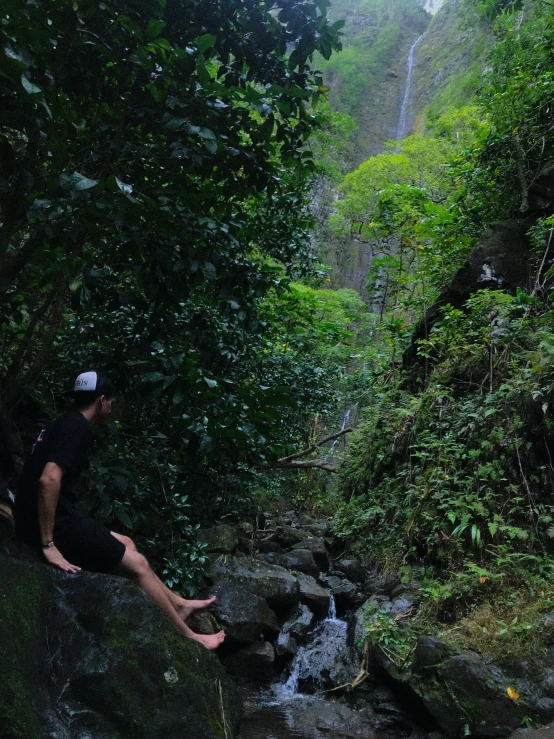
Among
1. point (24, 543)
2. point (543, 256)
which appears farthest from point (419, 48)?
point (24, 543)

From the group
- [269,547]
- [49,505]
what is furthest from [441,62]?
[49,505]

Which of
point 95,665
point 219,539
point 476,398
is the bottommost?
point 95,665

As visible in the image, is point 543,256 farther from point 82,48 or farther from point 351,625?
point 82,48

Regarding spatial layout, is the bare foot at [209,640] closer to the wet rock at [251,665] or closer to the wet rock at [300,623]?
the wet rock at [251,665]

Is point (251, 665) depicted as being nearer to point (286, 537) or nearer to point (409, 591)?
point (409, 591)

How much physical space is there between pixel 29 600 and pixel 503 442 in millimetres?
5072

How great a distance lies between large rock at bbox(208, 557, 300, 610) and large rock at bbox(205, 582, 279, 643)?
0.12m

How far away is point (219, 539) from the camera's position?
7.70 metres

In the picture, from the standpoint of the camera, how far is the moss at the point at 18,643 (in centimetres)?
220

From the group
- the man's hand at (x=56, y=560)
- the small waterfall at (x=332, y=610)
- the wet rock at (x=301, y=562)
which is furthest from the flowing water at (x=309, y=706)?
the man's hand at (x=56, y=560)

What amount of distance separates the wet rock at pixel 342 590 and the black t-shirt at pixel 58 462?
18.3ft

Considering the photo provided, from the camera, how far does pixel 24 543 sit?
306cm

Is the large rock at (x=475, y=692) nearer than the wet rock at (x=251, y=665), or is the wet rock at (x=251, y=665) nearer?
the large rock at (x=475, y=692)

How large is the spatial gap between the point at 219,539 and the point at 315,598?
1.59 metres
